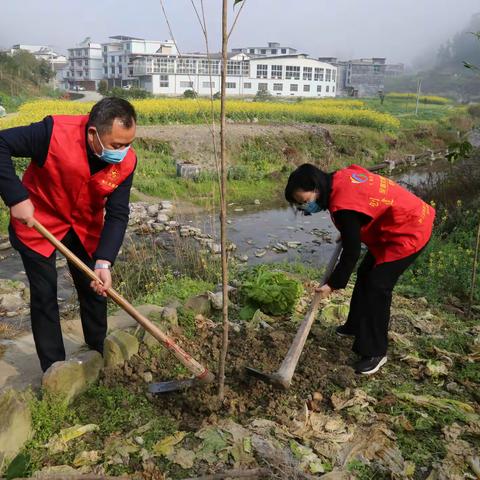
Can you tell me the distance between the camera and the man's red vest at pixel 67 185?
2.57m

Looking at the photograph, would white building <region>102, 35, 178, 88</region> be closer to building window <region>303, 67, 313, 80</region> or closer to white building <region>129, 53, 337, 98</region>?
white building <region>129, 53, 337, 98</region>

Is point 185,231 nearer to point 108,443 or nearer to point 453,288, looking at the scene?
point 453,288

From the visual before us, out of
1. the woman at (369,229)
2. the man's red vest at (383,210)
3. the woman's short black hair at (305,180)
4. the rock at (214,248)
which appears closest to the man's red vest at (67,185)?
the woman's short black hair at (305,180)

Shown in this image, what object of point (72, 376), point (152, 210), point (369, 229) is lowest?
point (152, 210)

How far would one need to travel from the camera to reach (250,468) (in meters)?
2.31

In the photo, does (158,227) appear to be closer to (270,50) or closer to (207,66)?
(207,66)

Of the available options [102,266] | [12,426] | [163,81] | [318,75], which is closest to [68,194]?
[102,266]

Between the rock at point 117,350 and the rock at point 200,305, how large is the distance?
0.87m

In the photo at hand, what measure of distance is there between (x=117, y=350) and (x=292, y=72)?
5424 centimetres

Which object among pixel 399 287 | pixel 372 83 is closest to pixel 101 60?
pixel 372 83

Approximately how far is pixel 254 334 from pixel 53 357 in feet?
4.48

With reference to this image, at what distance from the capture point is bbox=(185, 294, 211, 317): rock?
3962 millimetres

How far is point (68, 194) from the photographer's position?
2.72 metres

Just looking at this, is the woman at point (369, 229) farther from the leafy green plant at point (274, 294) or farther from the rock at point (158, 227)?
the rock at point (158, 227)
